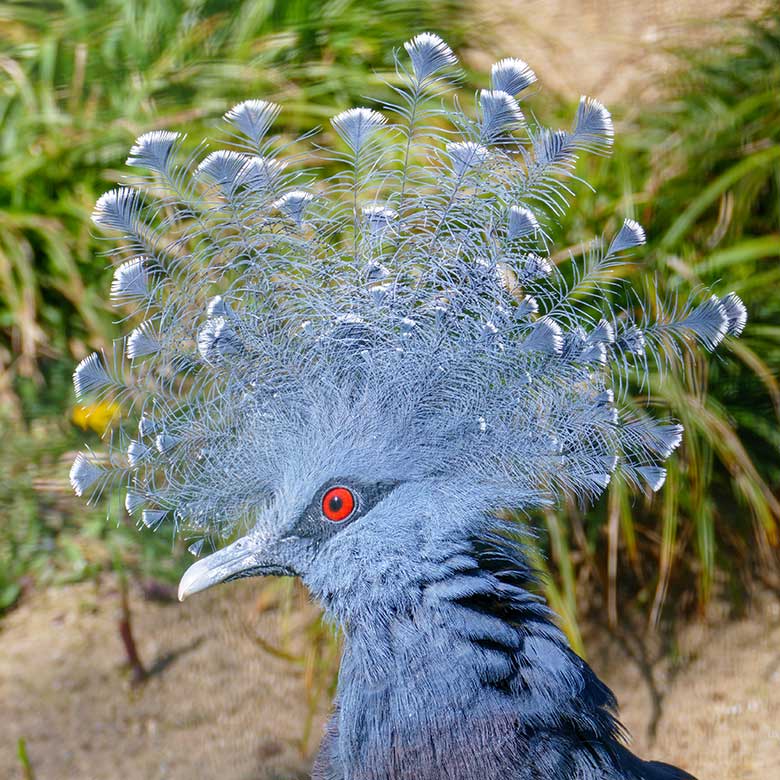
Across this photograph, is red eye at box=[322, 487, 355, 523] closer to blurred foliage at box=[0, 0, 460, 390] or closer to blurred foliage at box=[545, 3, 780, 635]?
blurred foliage at box=[545, 3, 780, 635]

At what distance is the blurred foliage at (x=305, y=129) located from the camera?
11.2 ft

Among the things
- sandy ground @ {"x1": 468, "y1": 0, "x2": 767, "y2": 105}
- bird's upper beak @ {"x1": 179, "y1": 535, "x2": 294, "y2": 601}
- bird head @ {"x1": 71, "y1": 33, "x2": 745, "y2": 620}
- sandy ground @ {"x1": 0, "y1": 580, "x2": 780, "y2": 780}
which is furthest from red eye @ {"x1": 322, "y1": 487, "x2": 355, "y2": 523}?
sandy ground @ {"x1": 468, "y1": 0, "x2": 767, "y2": 105}

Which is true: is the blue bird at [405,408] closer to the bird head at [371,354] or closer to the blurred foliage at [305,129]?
the bird head at [371,354]

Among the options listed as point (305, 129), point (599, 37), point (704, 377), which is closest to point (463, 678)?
point (704, 377)

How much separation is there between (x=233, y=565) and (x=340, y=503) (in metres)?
0.25

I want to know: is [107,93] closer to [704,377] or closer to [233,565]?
[704,377]

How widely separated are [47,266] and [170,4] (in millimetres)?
1316

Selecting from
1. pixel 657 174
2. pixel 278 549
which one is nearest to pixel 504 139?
pixel 278 549

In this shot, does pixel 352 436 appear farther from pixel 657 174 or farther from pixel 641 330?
pixel 657 174

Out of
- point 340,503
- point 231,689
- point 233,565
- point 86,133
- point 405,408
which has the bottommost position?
point 231,689

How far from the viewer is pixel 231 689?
345 centimetres

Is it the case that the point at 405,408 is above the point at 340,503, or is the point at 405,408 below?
above

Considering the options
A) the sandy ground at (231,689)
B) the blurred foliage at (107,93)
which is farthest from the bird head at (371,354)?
the blurred foliage at (107,93)

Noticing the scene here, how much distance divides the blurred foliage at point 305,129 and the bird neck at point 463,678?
141cm
